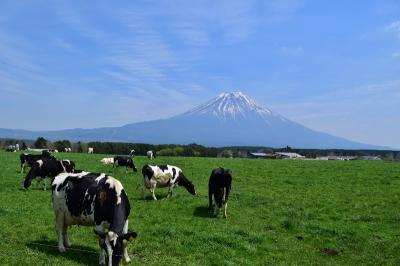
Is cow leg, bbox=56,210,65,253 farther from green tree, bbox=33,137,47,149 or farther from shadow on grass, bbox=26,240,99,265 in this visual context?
green tree, bbox=33,137,47,149

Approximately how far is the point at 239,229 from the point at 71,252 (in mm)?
5918

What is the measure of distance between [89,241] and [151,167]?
920 cm

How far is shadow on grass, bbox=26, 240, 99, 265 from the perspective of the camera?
1190 cm

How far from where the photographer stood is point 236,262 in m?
12.8

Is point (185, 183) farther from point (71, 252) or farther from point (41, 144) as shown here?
point (41, 144)

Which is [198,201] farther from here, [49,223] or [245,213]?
[49,223]

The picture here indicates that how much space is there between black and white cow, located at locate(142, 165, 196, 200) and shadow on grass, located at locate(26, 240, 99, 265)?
30.1 feet

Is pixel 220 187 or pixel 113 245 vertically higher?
A: pixel 220 187

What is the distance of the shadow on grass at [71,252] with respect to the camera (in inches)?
468

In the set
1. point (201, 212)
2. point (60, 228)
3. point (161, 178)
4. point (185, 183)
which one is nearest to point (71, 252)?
point (60, 228)

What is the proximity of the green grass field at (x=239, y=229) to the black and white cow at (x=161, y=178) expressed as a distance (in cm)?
63

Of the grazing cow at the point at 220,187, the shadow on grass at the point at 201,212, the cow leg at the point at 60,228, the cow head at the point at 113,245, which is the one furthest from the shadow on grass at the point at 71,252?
the grazing cow at the point at 220,187

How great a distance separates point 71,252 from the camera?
493 inches

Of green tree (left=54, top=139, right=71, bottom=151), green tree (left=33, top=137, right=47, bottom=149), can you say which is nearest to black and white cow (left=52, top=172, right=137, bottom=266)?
green tree (left=54, top=139, right=71, bottom=151)
